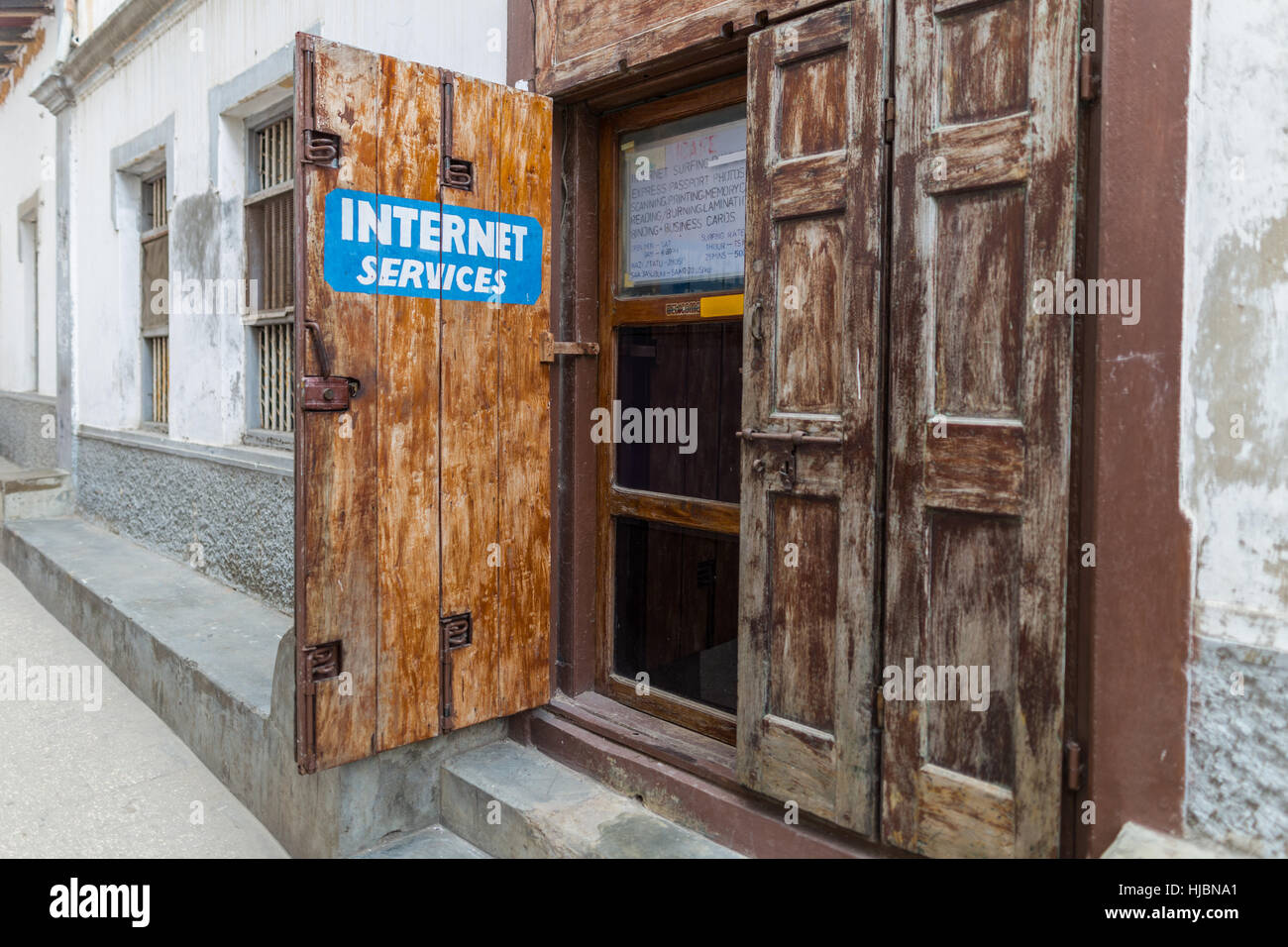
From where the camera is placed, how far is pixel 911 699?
2.32 meters

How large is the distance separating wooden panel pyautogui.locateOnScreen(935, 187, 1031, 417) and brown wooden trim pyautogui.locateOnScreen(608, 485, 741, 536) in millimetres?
916

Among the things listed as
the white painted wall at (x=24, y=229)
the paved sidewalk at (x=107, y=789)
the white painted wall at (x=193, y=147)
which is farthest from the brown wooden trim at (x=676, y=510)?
the white painted wall at (x=24, y=229)

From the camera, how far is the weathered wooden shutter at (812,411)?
2412 mm

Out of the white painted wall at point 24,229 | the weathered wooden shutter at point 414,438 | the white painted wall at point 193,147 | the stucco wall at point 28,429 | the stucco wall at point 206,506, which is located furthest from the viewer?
the white painted wall at point 24,229

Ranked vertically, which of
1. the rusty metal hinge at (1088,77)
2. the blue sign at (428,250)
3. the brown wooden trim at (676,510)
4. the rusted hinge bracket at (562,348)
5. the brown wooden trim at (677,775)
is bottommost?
the brown wooden trim at (677,775)

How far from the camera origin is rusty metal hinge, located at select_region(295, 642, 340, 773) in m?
2.78

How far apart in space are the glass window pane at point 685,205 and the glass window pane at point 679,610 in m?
0.85

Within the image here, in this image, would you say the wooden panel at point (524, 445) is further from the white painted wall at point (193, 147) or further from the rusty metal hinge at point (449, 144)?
the white painted wall at point (193, 147)

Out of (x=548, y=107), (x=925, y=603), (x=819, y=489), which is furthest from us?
(x=548, y=107)

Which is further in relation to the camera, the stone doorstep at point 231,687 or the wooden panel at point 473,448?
the stone doorstep at point 231,687

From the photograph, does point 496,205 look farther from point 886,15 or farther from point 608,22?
point 886,15

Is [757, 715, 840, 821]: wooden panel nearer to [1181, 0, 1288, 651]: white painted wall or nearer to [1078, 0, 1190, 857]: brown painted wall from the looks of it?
[1078, 0, 1190, 857]: brown painted wall

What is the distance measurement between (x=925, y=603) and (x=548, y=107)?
208 cm
